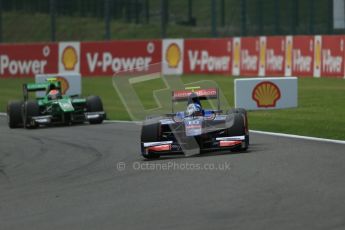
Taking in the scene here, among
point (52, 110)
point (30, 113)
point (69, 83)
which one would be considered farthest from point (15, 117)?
point (69, 83)

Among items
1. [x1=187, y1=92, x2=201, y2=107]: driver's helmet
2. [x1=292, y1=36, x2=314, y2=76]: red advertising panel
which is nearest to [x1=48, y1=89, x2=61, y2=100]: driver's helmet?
[x1=187, y1=92, x2=201, y2=107]: driver's helmet

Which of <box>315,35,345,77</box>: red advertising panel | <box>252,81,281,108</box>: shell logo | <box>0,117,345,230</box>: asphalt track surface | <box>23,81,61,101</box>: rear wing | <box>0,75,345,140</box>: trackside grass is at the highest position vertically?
<box>315,35,345,77</box>: red advertising panel

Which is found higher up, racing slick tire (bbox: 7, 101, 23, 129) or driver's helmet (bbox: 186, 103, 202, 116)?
driver's helmet (bbox: 186, 103, 202, 116)

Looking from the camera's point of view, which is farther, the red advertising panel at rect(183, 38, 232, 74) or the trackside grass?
the red advertising panel at rect(183, 38, 232, 74)

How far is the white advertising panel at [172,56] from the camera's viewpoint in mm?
38438

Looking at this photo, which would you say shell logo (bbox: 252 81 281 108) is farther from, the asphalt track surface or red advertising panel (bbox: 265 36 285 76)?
red advertising panel (bbox: 265 36 285 76)

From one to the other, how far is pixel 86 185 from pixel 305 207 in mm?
3071

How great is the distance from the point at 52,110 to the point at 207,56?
1896 centimetres

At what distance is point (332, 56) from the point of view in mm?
30609

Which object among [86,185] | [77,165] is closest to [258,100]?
[77,165]

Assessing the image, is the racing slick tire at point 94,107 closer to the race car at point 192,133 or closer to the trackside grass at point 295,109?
the trackside grass at point 295,109

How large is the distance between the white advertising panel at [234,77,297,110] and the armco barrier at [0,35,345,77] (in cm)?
980

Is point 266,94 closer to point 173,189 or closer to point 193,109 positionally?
point 193,109

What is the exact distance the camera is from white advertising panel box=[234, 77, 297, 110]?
66.4 feet
